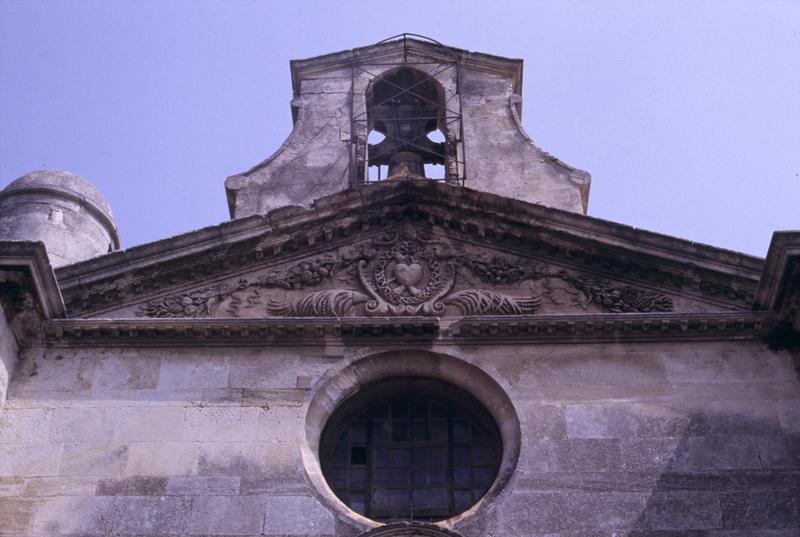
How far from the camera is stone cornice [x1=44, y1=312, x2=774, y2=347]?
50.3ft

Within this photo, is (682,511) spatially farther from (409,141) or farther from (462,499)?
(409,141)

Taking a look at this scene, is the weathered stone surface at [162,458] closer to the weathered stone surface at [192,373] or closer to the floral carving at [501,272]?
the weathered stone surface at [192,373]

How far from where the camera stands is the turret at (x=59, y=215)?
1819 cm

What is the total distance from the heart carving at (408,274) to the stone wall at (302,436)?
104 cm

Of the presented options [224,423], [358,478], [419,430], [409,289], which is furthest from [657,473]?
[224,423]

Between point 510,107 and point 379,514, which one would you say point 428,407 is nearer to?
point 379,514

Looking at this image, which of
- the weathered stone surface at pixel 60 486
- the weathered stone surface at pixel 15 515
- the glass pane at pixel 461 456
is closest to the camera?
the weathered stone surface at pixel 15 515

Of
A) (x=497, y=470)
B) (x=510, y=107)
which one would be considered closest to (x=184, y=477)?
(x=497, y=470)

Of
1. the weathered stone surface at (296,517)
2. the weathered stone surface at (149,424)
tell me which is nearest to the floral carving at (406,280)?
the weathered stone surface at (149,424)

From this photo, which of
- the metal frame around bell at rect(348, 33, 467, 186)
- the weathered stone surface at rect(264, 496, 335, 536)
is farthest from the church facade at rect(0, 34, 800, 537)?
the metal frame around bell at rect(348, 33, 467, 186)

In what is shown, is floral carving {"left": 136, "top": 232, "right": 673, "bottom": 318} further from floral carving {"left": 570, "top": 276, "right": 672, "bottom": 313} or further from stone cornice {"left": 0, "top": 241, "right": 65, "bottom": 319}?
stone cornice {"left": 0, "top": 241, "right": 65, "bottom": 319}

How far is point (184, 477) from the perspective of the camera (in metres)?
14.1

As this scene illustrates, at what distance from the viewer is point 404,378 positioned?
15367 millimetres

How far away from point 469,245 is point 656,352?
8.51 feet
